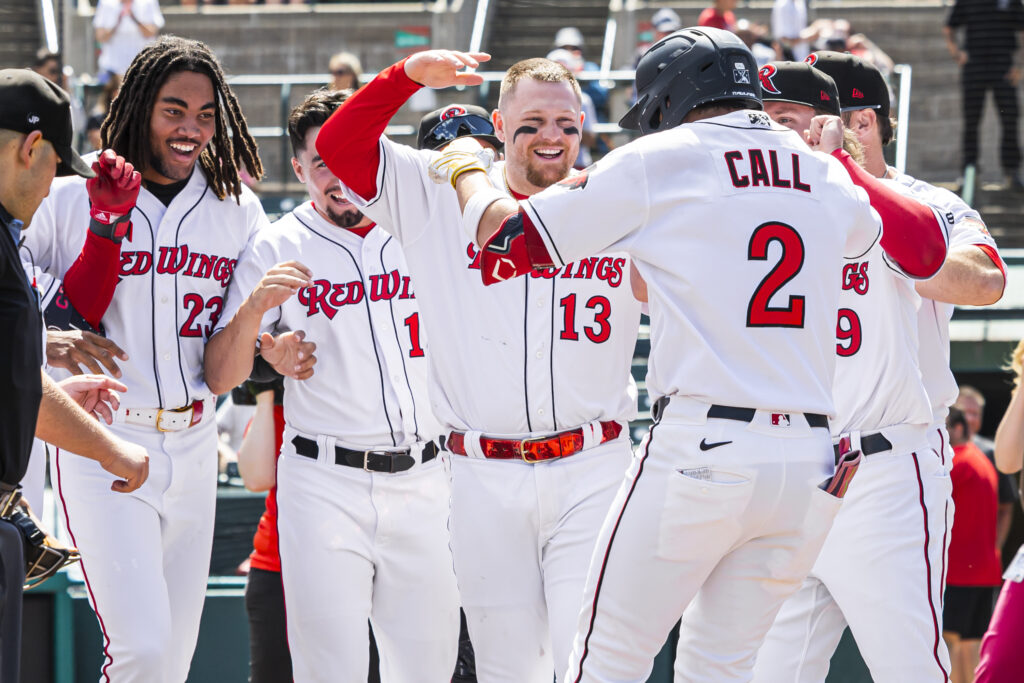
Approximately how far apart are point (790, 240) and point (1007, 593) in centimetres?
185

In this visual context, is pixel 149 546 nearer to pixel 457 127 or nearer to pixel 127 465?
pixel 127 465

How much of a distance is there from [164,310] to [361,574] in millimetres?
1157

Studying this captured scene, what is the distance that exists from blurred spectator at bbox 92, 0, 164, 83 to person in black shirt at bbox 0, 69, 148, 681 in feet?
34.7

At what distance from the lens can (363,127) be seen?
4.18m

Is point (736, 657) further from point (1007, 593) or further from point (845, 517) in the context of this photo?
point (1007, 593)

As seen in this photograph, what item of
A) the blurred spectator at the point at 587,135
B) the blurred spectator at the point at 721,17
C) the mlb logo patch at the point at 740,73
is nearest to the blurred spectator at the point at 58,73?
the blurred spectator at the point at 587,135

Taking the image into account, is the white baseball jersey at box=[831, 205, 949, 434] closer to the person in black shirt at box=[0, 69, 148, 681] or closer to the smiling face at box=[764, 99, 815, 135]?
the smiling face at box=[764, 99, 815, 135]

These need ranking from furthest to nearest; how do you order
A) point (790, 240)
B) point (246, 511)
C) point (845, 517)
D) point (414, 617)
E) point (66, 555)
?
point (246, 511) → point (414, 617) → point (845, 517) → point (66, 555) → point (790, 240)

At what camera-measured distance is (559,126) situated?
15.1 ft

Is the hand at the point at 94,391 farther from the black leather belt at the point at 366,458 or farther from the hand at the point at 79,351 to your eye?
the black leather belt at the point at 366,458

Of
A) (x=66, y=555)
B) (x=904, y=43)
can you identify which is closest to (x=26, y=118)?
(x=66, y=555)

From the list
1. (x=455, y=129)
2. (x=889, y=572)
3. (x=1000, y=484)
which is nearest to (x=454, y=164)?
(x=455, y=129)

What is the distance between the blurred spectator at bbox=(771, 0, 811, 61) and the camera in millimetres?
13844

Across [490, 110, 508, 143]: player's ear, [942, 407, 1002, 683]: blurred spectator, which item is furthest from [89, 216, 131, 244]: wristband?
[942, 407, 1002, 683]: blurred spectator
